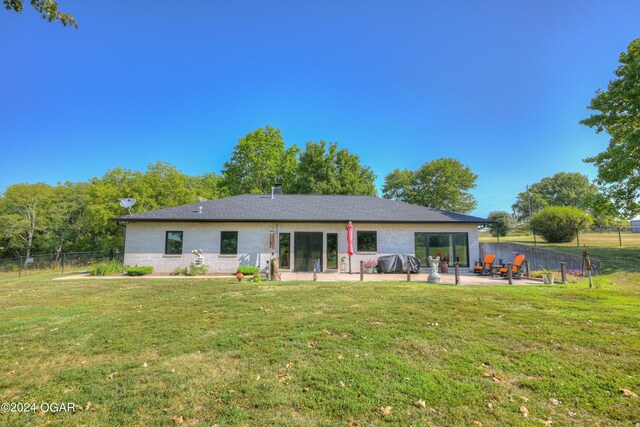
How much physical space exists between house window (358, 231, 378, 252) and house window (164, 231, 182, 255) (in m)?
9.98

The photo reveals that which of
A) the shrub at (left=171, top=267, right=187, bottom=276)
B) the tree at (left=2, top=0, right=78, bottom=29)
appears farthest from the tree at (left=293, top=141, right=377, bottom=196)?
the tree at (left=2, top=0, right=78, bottom=29)

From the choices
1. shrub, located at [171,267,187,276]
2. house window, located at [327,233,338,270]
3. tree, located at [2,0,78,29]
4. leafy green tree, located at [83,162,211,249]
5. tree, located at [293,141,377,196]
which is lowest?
shrub, located at [171,267,187,276]

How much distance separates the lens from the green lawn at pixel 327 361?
3090 mm

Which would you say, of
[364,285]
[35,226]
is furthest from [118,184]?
[364,285]

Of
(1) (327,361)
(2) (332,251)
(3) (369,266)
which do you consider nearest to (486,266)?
(3) (369,266)

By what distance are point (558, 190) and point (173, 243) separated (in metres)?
71.8

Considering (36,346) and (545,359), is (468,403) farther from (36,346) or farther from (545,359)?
(36,346)

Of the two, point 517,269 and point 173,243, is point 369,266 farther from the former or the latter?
point 173,243

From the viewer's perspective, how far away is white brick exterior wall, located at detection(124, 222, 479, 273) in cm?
1585

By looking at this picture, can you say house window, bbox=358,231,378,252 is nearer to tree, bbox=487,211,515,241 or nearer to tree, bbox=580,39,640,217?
tree, bbox=487,211,515,241

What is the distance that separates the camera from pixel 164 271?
1573 cm

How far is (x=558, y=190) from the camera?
196ft

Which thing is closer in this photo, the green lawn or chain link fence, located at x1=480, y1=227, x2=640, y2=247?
the green lawn

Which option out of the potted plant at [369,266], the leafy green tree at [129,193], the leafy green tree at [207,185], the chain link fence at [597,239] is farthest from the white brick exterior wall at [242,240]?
the leafy green tree at [207,185]
